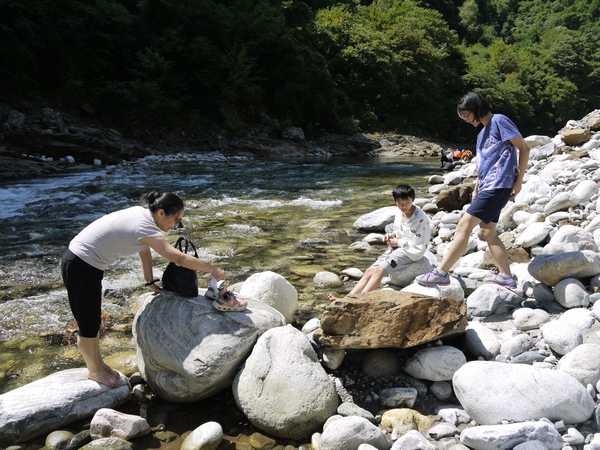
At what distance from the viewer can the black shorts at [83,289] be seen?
288 cm

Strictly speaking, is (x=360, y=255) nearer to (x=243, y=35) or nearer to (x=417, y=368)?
(x=417, y=368)

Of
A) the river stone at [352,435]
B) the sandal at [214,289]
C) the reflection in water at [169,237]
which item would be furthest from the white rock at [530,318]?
the sandal at [214,289]

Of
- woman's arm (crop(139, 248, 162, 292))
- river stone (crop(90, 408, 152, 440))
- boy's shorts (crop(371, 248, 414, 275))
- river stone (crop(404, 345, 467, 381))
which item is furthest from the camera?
boy's shorts (crop(371, 248, 414, 275))

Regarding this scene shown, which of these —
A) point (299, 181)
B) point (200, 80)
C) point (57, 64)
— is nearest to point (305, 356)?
point (299, 181)

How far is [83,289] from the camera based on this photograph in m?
2.90

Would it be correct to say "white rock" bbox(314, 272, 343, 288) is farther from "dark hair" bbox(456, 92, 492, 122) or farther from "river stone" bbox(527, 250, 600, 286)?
"dark hair" bbox(456, 92, 492, 122)

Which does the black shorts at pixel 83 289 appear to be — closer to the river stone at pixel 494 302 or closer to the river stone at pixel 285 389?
the river stone at pixel 285 389

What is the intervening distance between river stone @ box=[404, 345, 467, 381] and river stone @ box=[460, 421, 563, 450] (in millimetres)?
637

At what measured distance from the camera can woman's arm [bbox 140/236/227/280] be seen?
9.27 feet

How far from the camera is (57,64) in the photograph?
2231 cm

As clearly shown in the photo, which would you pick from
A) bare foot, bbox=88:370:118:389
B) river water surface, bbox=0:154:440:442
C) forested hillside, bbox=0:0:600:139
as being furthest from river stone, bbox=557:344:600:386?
forested hillside, bbox=0:0:600:139

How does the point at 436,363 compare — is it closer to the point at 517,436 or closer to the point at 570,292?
the point at 517,436

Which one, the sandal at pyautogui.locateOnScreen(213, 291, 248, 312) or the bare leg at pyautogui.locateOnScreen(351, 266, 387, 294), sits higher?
the sandal at pyautogui.locateOnScreen(213, 291, 248, 312)

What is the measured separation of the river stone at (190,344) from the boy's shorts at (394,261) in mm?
1304
